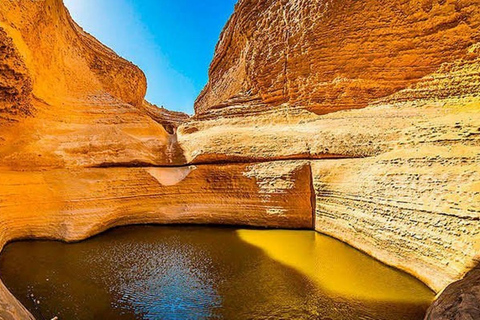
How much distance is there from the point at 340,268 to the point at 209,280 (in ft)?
5.34

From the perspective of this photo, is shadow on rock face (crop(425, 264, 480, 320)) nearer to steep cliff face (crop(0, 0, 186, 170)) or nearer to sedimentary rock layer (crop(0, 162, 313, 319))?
sedimentary rock layer (crop(0, 162, 313, 319))

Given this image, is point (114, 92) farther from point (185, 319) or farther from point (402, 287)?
point (402, 287)

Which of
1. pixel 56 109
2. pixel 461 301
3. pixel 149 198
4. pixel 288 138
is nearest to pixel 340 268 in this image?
pixel 461 301

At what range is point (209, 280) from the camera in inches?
111

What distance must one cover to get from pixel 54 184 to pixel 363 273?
539 centimetres

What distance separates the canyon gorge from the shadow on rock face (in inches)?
24.5

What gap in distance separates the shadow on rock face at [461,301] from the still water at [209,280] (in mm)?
309

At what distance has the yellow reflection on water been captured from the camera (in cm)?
250

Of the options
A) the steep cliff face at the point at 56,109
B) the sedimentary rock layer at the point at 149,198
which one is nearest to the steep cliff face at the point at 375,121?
Answer: the sedimentary rock layer at the point at 149,198

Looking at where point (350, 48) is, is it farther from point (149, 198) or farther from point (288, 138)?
point (149, 198)

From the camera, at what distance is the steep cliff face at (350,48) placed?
4.52 m

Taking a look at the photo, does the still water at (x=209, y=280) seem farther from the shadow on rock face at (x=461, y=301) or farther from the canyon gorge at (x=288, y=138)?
the canyon gorge at (x=288, y=138)

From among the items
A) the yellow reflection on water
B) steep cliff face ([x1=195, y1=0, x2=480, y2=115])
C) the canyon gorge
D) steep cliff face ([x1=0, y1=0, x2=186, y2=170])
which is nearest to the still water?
the yellow reflection on water

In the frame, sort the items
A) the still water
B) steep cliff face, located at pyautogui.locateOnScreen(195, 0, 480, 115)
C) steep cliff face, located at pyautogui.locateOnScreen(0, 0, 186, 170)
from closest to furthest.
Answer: the still water → steep cliff face, located at pyautogui.locateOnScreen(0, 0, 186, 170) → steep cliff face, located at pyautogui.locateOnScreen(195, 0, 480, 115)
